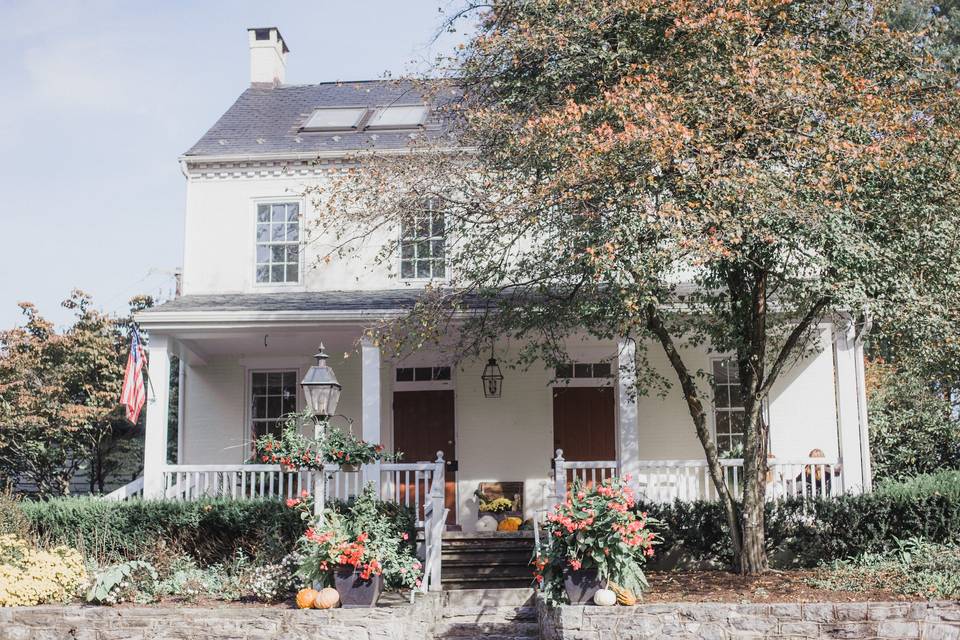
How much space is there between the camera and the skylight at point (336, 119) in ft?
50.9

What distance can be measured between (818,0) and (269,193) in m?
8.59

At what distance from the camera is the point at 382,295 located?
13648mm

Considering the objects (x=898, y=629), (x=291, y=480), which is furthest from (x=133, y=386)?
(x=898, y=629)

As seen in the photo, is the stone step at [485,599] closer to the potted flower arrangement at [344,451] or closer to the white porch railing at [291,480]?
the white porch railing at [291,480]

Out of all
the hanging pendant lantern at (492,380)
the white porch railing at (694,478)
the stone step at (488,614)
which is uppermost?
the hanging pendant lantern at (492,380)

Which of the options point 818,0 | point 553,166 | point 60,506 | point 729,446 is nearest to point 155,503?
point 60,506

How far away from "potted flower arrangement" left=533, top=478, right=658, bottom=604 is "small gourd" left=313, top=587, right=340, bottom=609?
194 cm

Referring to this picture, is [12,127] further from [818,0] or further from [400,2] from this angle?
[818,0]

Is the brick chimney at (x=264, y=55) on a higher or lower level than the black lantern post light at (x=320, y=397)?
higher

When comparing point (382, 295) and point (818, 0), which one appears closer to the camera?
point (818, 0)

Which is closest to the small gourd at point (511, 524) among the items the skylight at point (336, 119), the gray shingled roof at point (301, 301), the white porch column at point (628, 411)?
the white porch column at point (628, 411)

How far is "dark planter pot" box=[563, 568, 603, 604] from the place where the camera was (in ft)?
28.2

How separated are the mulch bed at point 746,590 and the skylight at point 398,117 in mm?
8425

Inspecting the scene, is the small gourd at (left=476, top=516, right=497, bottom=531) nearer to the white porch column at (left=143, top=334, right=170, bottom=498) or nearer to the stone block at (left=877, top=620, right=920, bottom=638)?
the white porch column at (left=143, top=334, right=170, bottom=498)
